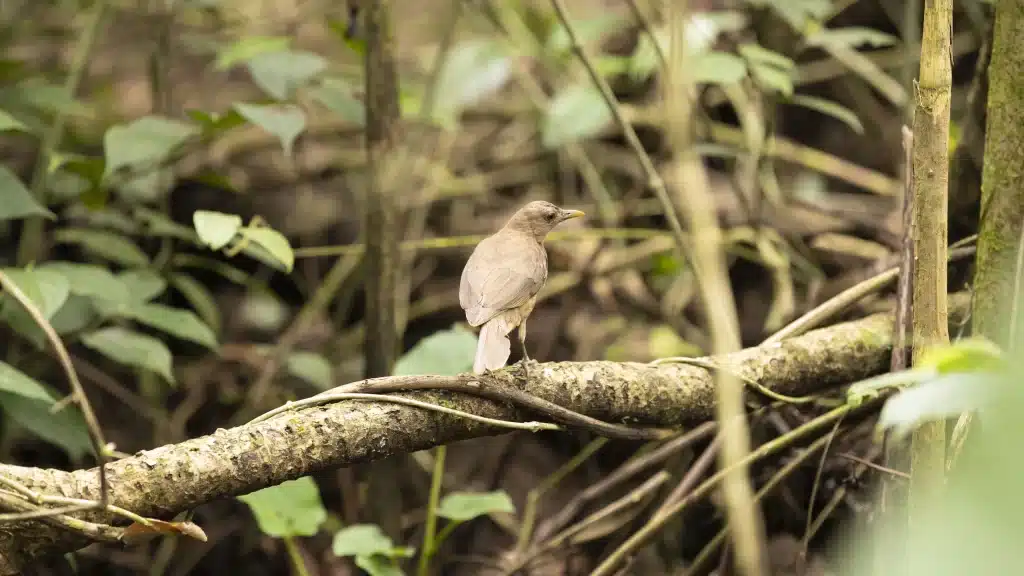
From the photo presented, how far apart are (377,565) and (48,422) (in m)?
1.05

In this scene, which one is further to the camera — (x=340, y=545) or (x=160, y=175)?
(x=160, y=175)

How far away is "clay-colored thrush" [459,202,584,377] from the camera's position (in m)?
2.29

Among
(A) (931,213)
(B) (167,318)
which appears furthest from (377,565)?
(A) (931,213)

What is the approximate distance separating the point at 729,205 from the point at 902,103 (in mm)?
917

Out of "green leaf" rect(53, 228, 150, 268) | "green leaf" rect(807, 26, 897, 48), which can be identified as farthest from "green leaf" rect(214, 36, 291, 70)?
"green leaf" rect(807, 26, 897, 48)

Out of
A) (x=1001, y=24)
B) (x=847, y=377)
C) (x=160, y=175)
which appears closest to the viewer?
(x=1001, y=24)

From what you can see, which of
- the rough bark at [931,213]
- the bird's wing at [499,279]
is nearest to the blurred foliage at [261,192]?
the rough bark at [931,213]

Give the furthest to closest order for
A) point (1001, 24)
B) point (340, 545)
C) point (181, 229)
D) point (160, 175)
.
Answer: point (160, 175) → point (181, 229) → point (340, 545) → point (1001, 24)

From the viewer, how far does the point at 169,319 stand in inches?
127

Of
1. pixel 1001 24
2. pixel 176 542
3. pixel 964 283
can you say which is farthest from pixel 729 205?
pixel 176 542

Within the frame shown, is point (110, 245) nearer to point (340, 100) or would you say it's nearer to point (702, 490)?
point (340, 100)

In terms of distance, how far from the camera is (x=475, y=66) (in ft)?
15.3

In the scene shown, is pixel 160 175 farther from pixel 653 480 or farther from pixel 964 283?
pixel 964 283

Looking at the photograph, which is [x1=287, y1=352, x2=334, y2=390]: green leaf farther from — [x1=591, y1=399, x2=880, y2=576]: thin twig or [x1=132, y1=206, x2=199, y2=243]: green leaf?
[x1=591, y1=399, x2=880, y2=576]: thin twig
